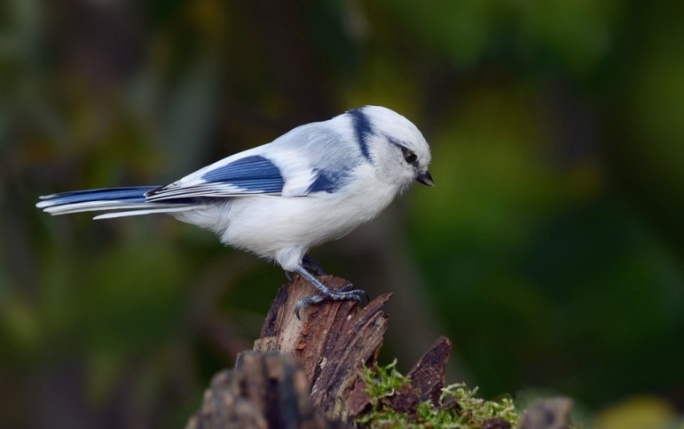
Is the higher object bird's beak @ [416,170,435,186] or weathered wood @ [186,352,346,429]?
bird's beak @ [416,170,435,186]

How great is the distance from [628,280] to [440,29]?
5.01ft

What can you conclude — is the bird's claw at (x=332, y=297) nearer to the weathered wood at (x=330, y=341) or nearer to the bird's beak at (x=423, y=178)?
the weathered wood at (x=330, y=341)

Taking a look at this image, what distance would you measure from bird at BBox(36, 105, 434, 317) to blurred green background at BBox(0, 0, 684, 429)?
0.72m

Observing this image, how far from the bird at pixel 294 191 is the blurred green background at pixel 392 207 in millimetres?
724

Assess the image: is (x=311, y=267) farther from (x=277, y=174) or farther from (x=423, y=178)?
(x=423, y=178)

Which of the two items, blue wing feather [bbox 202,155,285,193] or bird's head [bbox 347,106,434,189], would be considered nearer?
blue wing feather [bbox 202,155,285,193]

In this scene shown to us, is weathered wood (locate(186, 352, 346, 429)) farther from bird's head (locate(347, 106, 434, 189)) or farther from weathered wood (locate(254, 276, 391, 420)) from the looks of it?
bird's head (locate(347, 106, 434, 189))

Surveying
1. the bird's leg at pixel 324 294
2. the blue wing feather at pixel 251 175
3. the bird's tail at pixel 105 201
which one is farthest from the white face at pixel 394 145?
the bird's tail at pixel 105 201

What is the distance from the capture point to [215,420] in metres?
2.02

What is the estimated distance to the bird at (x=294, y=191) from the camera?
11.3ft

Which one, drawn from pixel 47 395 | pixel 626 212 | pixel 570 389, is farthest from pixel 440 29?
pixel 47 395

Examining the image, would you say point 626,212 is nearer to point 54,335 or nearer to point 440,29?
point 440,29

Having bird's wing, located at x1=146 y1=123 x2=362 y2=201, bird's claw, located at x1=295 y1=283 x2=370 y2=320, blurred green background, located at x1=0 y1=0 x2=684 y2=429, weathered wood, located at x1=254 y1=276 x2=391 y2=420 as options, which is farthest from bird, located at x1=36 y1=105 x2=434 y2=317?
blurred green background, located at x1=0 y1=0 x2=684 y2=429

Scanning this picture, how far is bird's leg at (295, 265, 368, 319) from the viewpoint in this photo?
3059 millimetres
